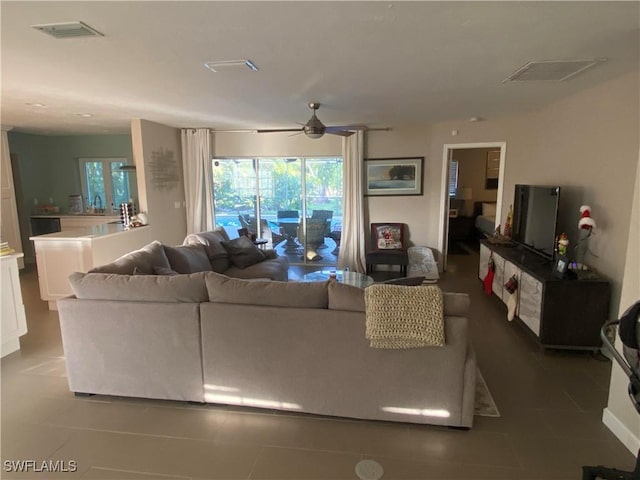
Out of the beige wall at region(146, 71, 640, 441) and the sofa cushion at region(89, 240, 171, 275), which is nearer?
the sofa cushion at region(89, 240, 171, 275)

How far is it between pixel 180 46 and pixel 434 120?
163 inches

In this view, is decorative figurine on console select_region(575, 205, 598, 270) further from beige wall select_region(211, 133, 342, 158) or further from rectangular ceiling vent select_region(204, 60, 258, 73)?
beige wall select_region(211, 133, 342, 158)

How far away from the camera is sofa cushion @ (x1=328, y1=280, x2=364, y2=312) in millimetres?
2355

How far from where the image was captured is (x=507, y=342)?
3576mm

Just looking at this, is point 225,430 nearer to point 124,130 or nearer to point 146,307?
point 146,307

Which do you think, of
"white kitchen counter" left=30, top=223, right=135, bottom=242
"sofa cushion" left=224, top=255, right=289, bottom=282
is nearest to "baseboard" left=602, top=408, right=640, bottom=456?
"sofa cushion" left=224, top=255, right=289, bottom=282

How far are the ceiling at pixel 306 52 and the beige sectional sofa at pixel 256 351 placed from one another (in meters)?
1.55

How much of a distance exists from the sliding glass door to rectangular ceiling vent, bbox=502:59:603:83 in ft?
11.9

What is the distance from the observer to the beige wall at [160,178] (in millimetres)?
5352

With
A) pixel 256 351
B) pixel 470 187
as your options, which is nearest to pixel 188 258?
pixel 256 351

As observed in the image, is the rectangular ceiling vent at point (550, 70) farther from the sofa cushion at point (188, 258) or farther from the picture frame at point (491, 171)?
the picture frame at point (491, 171)

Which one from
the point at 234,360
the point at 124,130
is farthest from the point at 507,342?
the point at 124,130

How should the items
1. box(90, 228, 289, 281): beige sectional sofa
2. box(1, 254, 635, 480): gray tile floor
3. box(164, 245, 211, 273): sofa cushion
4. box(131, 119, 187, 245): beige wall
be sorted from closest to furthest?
box(1, 254, 635, 480): gray tile floor
box(90, 228, 289, 281): beige sectional sofa
box(164, 245, 211, 273): sofa cushion
box(131, 119, 187, 245): beige wall

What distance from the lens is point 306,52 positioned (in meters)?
2.54
